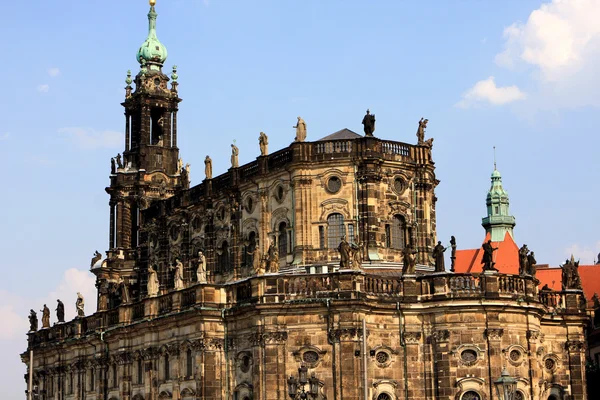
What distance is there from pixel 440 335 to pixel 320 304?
278 inches

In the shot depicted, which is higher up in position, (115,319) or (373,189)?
(373,189)

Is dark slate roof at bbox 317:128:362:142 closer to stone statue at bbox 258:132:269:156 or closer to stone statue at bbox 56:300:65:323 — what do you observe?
stone statue at bbox 258:132:269:156

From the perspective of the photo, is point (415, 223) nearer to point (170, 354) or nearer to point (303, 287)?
point (303, 287)

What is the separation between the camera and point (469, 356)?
6775cm

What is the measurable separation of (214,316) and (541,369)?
1993 centimetres

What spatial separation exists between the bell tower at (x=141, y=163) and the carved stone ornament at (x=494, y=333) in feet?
105

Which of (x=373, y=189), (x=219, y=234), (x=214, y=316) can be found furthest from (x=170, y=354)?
(x=373, y=189)

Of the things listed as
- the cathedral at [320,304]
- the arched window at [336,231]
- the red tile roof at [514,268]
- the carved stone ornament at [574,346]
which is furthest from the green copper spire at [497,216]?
the arched window at [336,231]

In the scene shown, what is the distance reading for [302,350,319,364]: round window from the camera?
67481 millimetres

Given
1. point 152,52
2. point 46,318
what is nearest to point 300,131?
point 152,52

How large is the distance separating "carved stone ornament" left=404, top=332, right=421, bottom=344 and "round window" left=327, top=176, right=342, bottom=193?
35.1 feet

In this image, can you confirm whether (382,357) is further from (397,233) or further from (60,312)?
(60,312)

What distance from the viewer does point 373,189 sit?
2906 inches

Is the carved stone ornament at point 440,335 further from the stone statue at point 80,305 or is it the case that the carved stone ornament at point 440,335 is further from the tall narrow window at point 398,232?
the stone statue at point 80,305
